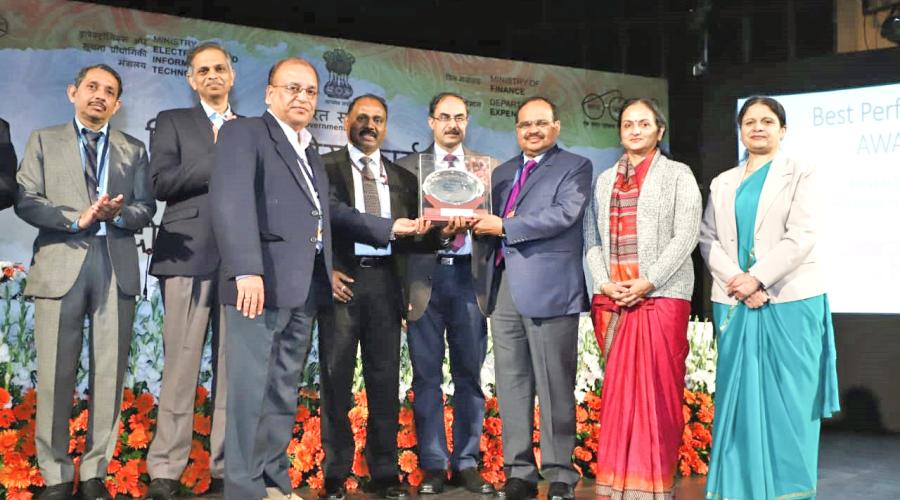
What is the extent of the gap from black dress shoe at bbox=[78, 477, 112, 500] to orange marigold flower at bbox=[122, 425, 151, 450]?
0.89 ft

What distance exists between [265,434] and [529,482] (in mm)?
1213

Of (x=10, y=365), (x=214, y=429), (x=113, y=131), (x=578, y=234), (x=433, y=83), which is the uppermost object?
(x=433, y=83)

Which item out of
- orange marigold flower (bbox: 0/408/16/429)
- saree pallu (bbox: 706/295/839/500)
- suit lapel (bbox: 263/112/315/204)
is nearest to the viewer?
suit lapel (bbox: 263/112/315/204)

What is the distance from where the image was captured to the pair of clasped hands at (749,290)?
11.7 feet


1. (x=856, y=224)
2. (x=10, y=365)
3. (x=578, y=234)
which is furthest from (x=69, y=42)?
(x=856, y=224)

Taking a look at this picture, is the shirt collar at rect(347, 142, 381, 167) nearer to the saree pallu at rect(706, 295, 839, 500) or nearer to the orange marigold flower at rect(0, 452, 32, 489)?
the saree pallu at rect(706, 295, 839, 500)

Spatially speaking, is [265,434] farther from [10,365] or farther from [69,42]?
[69,42]

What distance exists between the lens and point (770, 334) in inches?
141

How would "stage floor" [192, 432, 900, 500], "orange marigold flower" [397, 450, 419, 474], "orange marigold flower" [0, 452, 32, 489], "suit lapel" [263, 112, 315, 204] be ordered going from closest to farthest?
"suit lapel" [263, 112, 315, 204], "orange marigold flower" [0, 452, 32, 489], "stage floor" [192, 432, 900, 500], "orange marigold flower" [397, 450, 419, 474]

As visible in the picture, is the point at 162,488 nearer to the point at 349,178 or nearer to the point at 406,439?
the point at 406,439

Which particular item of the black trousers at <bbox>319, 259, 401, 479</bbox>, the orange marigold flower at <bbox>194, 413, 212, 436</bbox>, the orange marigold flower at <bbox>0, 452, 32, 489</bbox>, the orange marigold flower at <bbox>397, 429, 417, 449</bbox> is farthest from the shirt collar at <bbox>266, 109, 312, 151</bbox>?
the orange marigold flower at <bbox>0, 452, 32, 489</bbox>

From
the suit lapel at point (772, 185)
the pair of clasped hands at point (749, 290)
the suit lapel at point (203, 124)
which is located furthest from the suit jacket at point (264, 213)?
the suit lapel at point (772, 185)

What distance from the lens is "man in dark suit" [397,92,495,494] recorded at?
4152mm

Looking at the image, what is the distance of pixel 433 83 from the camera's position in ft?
25.1
